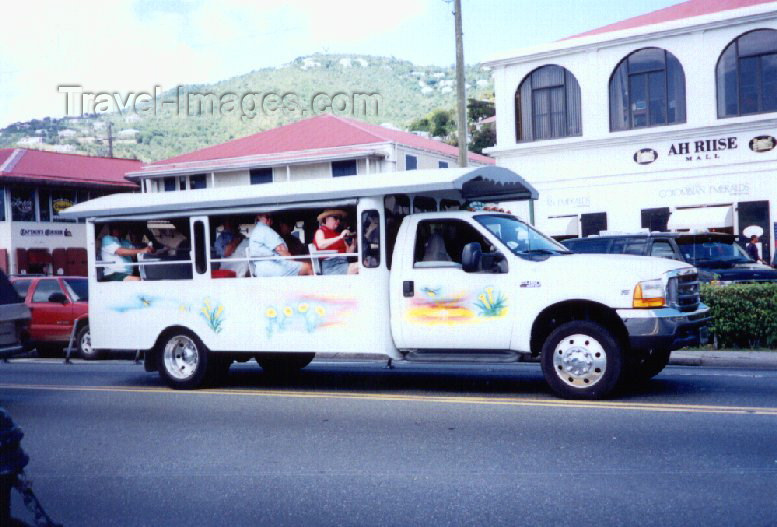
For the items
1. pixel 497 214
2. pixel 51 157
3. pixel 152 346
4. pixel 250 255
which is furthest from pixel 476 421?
pixel 51 157

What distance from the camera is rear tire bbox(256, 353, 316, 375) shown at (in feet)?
39.3

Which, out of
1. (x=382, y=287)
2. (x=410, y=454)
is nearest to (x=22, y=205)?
(x=382, y=287)

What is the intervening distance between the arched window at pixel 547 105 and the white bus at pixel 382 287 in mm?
19549

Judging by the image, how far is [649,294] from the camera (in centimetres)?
855

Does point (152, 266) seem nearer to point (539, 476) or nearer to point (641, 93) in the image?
point (539, 476)

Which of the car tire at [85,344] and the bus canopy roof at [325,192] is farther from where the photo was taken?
the car tire at [85,344]

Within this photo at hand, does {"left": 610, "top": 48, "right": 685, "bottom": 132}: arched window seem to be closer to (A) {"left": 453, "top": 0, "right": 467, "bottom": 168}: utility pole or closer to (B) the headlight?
(A) {"left": 453, "top": 0, "right": 467, "bottom": 168}: utility pole

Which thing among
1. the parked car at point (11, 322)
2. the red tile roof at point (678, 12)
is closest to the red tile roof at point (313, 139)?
the red tile roof at point (678, 12)

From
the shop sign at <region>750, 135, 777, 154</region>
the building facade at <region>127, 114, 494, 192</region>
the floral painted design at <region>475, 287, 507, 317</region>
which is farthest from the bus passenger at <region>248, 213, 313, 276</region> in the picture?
the building facade at <region>127, 114, 494, 192</region>

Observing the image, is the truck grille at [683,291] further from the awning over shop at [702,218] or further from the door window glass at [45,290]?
the awning over shop at [702,218]

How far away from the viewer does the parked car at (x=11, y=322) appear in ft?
33.1

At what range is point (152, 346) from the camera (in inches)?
436

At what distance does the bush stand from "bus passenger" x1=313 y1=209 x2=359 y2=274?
6974 millimetres

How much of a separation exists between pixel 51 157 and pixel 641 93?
100ft
